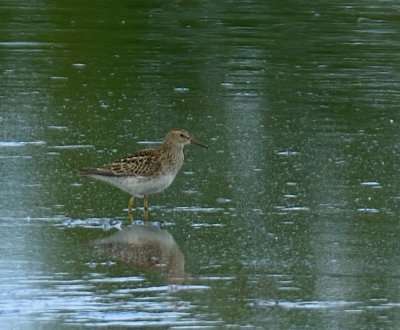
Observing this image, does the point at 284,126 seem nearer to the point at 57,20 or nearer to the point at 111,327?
the point at 111,327

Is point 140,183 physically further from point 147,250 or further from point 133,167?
point 147,250

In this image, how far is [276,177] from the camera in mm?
11797

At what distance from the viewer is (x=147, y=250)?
9.63 meters

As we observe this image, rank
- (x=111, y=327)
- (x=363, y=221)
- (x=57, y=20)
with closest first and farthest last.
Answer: (x=111, y=327) < (x=363, y=221) < (x=57, y=20)

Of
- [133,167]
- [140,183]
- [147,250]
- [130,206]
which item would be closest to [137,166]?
[133,167]

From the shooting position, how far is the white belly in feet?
35.3

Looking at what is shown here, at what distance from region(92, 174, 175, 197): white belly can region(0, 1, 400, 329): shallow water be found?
0.20 meters

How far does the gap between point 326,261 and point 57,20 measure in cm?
1211

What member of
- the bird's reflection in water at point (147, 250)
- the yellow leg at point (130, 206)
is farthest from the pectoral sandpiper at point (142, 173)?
the bird's reflection in water at point (147, 250)

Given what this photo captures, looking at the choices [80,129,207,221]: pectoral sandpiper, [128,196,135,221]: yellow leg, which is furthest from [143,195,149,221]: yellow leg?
[128,196,135,221]: yellow leg

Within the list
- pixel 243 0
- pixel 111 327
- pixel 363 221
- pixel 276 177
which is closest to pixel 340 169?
pixel 276 177

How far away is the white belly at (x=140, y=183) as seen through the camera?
35.3 feet

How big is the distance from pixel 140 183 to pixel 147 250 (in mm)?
1213

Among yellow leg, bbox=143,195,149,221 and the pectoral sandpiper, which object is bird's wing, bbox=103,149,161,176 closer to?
the pectoral sandpiper
